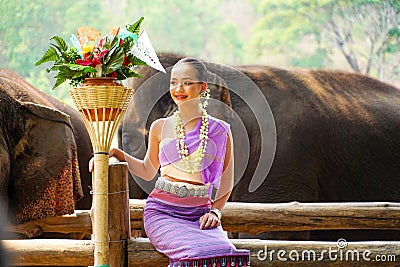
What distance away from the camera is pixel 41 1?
30.4 feet

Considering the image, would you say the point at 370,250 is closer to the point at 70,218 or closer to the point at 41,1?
the point at 70,218

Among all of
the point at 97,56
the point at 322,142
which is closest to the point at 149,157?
the point at 97,56

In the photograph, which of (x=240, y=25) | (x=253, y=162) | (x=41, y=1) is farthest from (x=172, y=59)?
(x=240, y=25)

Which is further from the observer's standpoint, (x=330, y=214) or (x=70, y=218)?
(x=70, y=218)

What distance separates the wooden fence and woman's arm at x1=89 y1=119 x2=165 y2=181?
0.27ft

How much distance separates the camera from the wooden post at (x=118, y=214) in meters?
2.39

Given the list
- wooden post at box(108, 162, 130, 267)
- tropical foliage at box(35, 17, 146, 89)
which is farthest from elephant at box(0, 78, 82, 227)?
tropical foliage at box(35, 17, 146, 89)

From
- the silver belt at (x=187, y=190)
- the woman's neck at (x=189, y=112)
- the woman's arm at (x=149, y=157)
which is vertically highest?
the woman's neck at (x=189, y=112)

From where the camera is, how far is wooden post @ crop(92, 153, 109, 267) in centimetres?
212

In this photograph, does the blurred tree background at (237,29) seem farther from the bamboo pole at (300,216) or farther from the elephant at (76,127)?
the bamboo pole at (300,216)

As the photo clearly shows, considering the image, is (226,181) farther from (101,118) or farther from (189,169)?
(101,118)

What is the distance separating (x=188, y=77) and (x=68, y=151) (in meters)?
1.31

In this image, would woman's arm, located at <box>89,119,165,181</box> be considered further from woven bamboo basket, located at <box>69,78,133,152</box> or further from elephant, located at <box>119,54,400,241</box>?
elephant, located at <box>119,54,400,241</box>

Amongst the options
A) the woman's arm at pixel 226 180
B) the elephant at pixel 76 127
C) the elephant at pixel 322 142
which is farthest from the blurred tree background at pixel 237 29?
the woman's arm at pixel 226 180
